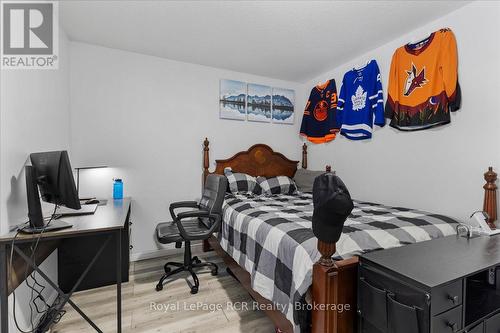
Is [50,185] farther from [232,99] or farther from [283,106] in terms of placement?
[283,106]

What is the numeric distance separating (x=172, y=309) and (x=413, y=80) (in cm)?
304

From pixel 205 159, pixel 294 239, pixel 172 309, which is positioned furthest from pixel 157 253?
pixel 294 239

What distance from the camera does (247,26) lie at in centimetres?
232

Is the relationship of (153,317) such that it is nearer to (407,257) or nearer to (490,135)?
(407,257)

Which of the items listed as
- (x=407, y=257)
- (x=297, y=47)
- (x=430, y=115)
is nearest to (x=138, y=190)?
(x=297, y=47)

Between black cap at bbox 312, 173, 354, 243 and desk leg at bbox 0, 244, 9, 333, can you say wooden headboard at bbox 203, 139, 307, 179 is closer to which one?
desk leg at bbox 0, 244, 9, 333

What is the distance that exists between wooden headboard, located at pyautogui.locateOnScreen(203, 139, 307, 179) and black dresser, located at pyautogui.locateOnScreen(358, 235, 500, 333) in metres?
2.37

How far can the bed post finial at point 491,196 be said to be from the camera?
1797 mm

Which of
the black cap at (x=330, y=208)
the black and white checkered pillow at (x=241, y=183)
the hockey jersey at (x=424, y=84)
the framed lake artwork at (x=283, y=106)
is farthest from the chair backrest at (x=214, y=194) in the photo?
the hockey jersey at (x=424, y=84)

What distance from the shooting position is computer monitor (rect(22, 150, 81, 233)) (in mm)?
1307

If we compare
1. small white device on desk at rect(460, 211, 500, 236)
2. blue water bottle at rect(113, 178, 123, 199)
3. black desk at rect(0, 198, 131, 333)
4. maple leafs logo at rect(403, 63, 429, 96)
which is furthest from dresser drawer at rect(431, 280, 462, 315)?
blue water bottle at rect(113, 178, 123, 199)

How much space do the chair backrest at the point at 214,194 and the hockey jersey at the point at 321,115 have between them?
1.85 meters

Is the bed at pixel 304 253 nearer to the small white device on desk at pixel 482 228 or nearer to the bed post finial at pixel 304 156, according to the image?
the small white device on desk at pixel 482 228

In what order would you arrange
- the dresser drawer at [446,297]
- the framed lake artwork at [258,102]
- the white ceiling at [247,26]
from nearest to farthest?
the dresser drawer at [446,297] < the white ceiling at [247,26] < the framed lake artwork at [258,102]
